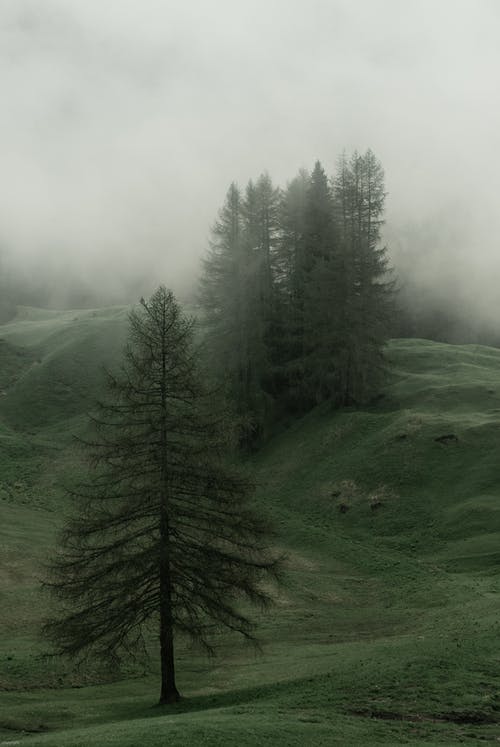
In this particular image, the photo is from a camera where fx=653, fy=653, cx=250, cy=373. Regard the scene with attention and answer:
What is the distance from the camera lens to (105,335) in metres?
94.7

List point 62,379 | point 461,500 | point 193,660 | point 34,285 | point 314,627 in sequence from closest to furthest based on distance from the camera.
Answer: point 193,660
point 314,627
point 461,500
point 62,379
point 34,285

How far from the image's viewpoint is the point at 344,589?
36.4 m

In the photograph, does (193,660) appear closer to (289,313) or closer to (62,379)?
(289,313)

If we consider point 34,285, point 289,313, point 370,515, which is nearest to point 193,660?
point 370,515

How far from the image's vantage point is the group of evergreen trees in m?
59.4

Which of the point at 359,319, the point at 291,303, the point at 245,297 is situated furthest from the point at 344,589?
the point at 291,303

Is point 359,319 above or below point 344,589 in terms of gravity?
above

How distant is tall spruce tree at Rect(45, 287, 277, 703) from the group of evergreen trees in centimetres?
3597

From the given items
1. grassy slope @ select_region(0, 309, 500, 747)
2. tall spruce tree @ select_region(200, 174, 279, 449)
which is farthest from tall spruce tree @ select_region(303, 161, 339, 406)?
tall spruce tree @ select_region(200, 174, 279, 449)

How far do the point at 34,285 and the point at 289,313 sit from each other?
108396 mm

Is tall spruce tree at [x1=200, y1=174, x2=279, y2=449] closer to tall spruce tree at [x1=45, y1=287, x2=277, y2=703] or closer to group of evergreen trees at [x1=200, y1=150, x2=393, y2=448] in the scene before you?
group of evergreen trees at [x1=200, y1=150, x2=393, y2=448]

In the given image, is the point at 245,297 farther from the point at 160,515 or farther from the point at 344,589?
the point at 160,515

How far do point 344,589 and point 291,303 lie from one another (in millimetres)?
35322

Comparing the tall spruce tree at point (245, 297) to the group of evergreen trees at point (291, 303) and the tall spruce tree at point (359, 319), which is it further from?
the tall spruce tree at point (359, 319)
